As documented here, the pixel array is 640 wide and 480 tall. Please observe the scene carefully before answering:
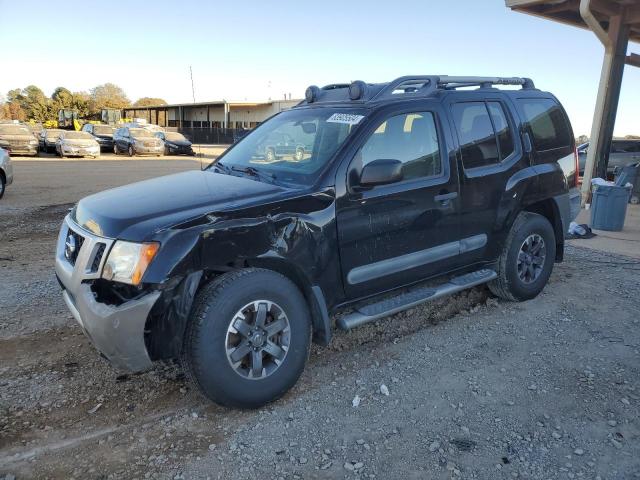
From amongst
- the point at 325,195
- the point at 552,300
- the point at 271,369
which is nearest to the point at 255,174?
the point at 325,195

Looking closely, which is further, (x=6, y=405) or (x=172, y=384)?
(x=172, y=384)

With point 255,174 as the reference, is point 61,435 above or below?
below

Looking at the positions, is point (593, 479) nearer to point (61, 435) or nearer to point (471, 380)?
point (471, 380)

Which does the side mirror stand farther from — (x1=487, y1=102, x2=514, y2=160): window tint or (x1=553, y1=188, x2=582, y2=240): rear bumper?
(x1=553, y1=188, x2=582, y2=240): rear bumper

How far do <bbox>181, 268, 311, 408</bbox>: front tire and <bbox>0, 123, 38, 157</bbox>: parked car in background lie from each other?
2555 cm

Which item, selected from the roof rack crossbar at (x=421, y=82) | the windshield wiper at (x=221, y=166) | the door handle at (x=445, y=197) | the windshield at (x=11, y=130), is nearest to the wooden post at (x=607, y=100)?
the roof rack crossbar at (x=421, y=82)

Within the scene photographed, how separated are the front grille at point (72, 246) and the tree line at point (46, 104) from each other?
230 feet

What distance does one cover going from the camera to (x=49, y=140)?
86.8 ft

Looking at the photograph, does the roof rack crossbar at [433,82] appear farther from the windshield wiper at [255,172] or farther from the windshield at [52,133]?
the windshield at [52,133]

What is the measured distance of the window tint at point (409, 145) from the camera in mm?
3684

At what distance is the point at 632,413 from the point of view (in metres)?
3.14

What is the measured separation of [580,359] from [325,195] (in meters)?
2.36

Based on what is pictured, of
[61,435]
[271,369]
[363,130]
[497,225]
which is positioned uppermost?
[363,130]

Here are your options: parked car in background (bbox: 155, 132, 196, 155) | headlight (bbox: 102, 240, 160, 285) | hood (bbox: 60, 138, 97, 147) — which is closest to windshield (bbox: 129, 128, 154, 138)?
parked car in background (bbox: 155, 132, 196, 155)
